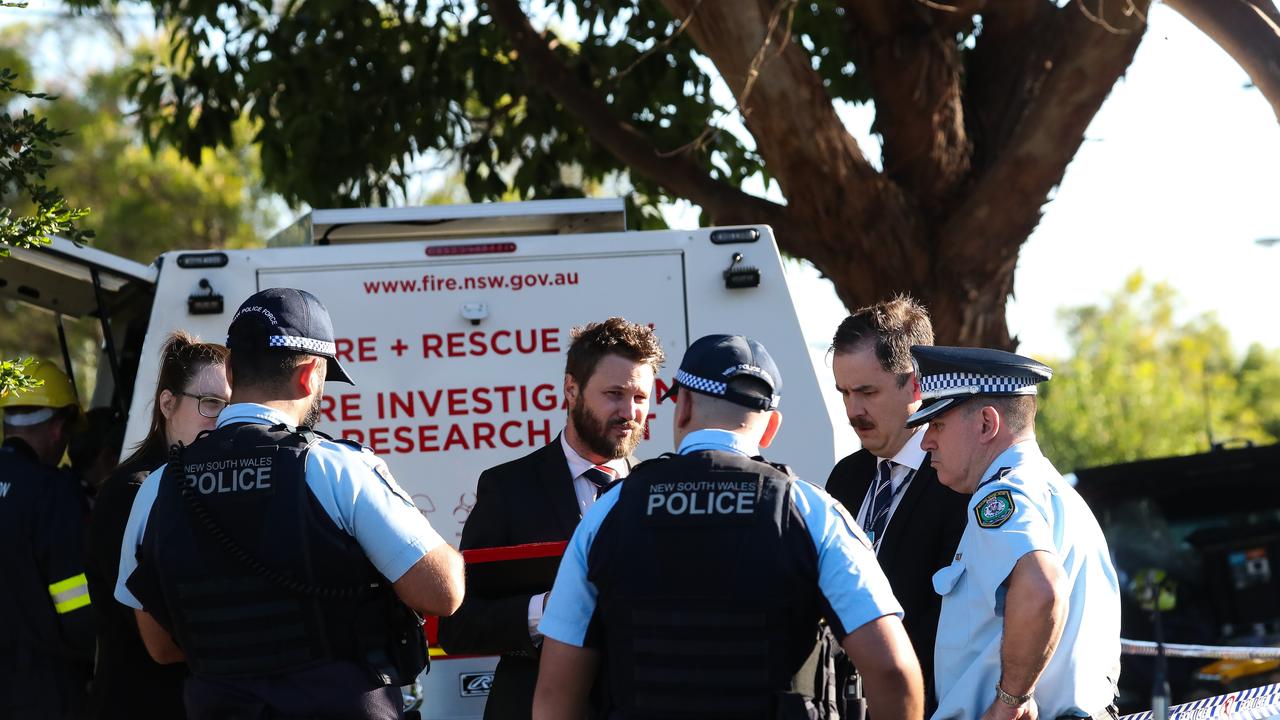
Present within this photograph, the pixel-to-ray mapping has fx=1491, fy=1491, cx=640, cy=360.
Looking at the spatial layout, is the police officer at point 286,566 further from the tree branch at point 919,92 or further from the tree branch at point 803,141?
the tree branch at point 919,92

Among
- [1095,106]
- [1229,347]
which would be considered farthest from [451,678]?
[1229,347]

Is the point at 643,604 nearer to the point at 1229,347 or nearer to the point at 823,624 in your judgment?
the point at 823,624

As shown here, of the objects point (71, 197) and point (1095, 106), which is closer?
point (1095, 106)

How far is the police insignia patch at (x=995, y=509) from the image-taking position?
3359 millimetres

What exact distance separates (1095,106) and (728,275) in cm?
286

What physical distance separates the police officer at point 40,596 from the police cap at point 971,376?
10.2 ft

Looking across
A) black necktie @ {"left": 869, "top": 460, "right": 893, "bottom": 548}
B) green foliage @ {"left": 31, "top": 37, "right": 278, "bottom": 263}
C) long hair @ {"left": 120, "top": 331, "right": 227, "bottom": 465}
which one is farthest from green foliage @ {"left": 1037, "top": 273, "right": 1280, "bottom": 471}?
green foliage @ {"left": 31, "top": 37, "right": 278, "bottom": 263}

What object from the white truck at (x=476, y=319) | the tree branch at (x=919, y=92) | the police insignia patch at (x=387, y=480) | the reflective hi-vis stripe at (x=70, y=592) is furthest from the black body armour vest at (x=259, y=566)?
the tree branch at (x=919, y=92)

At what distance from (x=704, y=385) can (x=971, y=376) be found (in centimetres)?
68

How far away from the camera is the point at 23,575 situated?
5.13 meters

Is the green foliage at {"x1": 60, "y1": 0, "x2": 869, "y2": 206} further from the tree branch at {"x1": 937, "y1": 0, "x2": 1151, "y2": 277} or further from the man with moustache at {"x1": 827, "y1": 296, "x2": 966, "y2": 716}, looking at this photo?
the man with moustache at {"x1": 827, "y1": 296, "x2": 966, "y2": 716}

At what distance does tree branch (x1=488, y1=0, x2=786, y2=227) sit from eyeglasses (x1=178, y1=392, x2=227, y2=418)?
3840 millimetres

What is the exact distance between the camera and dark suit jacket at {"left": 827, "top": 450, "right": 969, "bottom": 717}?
3.93 metres

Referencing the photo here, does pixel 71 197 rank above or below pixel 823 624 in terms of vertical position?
above
